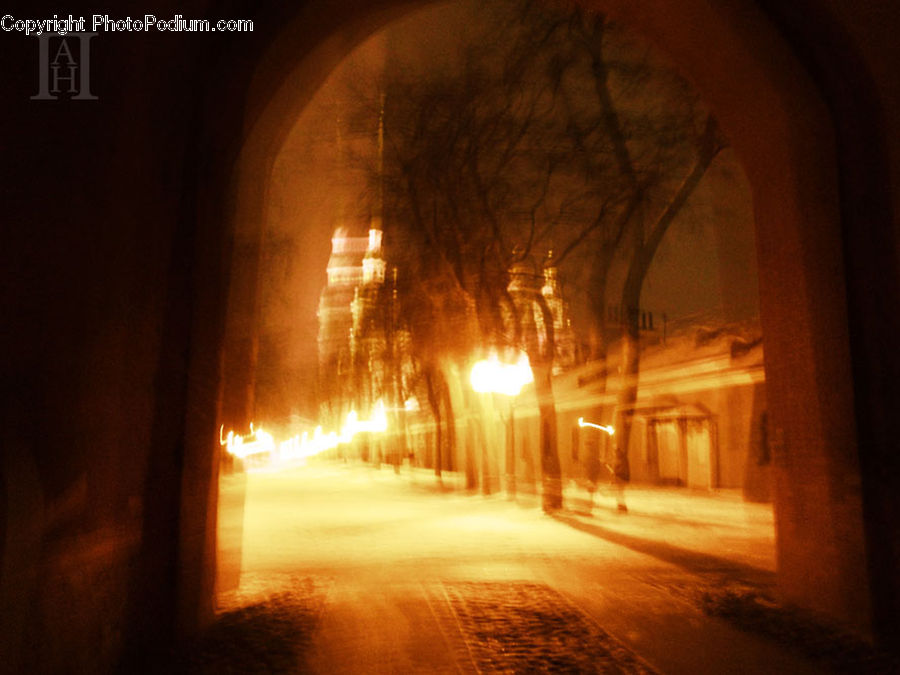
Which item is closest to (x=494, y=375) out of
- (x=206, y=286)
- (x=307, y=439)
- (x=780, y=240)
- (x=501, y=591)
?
(x=501, y=591)

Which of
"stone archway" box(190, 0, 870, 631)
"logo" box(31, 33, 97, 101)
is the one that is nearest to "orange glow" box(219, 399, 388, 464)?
"stone archway" box(190, 0, 870, 631)

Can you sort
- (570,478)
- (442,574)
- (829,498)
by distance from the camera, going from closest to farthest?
(829,498), (442,574), (570,478)

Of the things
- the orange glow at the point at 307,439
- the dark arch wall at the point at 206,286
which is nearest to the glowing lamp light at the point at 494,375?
the orange glow at the point at 307,439

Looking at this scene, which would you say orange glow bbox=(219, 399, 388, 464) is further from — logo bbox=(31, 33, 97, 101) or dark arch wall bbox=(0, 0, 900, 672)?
logo bbox=(31, 33, 97, 101)

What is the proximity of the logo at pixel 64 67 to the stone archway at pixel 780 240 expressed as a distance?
1.53 metres

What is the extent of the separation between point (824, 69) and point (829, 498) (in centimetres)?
355

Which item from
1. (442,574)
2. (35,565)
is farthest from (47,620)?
(442,574)

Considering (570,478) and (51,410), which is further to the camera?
(570,478)

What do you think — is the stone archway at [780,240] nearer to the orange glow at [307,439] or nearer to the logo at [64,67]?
the logo at [64,67]

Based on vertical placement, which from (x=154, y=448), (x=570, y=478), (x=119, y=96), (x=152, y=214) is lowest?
(x=570, y=478)

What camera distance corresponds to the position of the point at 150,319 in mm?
5184

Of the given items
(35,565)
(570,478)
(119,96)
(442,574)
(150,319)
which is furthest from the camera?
(570,478)

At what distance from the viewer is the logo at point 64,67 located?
160 inches

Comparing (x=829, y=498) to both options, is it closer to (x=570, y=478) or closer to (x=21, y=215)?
(x=21, y=215)
